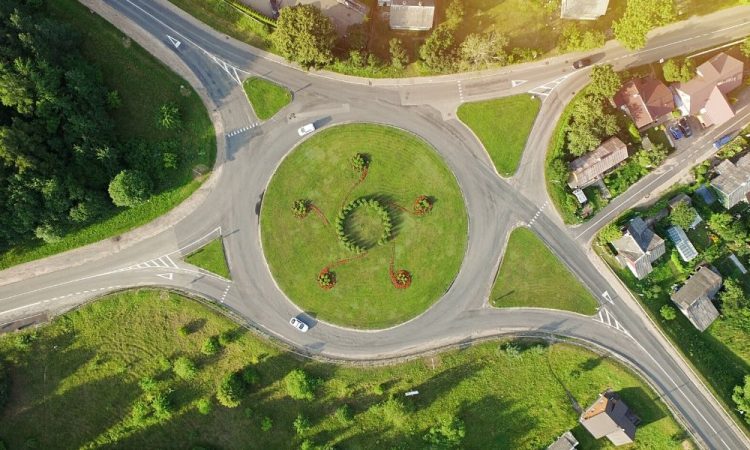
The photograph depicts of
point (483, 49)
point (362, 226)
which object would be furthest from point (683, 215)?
point (362, 226)

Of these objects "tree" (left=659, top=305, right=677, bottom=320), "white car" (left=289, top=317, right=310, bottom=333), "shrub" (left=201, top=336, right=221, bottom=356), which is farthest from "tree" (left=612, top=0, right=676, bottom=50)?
"shrub" (left=201, top=336, right=221, bottom=356)

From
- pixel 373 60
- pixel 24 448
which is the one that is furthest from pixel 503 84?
pixel 24 448

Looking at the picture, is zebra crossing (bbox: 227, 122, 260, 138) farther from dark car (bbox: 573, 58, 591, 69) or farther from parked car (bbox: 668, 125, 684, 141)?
parked car (bbox: 668, 125, 684, 141)

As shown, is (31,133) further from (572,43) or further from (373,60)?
(572,43)

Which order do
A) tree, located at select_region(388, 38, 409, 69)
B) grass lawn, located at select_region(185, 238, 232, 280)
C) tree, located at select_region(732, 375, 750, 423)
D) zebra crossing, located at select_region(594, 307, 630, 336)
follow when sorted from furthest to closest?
zebra crossing, located at select_region(594, 307, 630, 336) → tree, located at select_region(732, 375, 750, 423) → grass lawn, located at select_region(185, 238, 232, 280) → tree, located at select_region(388, 38, 409, 69)

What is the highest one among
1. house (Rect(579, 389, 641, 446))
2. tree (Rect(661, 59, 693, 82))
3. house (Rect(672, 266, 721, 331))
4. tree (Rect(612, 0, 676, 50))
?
tree (Rect(612, 0, 676, 50))

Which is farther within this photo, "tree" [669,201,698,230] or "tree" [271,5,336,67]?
"tree" [669,201,698,230]
